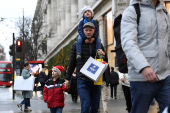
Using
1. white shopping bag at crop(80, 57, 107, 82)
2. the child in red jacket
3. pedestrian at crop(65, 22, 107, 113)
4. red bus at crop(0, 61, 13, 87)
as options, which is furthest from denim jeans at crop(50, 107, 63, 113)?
red bus at crop(0, 61, 13, 87)

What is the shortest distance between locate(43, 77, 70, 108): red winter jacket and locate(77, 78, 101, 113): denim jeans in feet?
4.92

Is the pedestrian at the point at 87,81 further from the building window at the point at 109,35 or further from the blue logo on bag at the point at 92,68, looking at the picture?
the building window at the point at 109,35

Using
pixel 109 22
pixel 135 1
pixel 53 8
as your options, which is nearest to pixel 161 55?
pixel 135 1

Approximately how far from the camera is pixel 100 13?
90.1 feet

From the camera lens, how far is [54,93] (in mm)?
7562

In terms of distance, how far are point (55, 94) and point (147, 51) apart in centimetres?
406

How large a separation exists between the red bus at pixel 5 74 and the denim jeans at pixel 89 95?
38519mm

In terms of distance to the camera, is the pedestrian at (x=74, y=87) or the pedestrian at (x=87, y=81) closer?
the pedestrian at (x=87, y=81)

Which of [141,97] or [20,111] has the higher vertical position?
[141,97]

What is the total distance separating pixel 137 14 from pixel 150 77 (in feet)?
2.44

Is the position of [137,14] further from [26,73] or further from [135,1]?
[26,73]

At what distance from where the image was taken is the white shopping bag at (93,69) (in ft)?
19.6

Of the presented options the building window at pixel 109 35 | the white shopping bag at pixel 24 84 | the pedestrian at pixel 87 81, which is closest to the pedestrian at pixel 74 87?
the white shopping bag at pixel 24 84

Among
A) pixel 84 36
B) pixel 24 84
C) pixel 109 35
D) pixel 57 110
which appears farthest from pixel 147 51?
pixel 109 35
